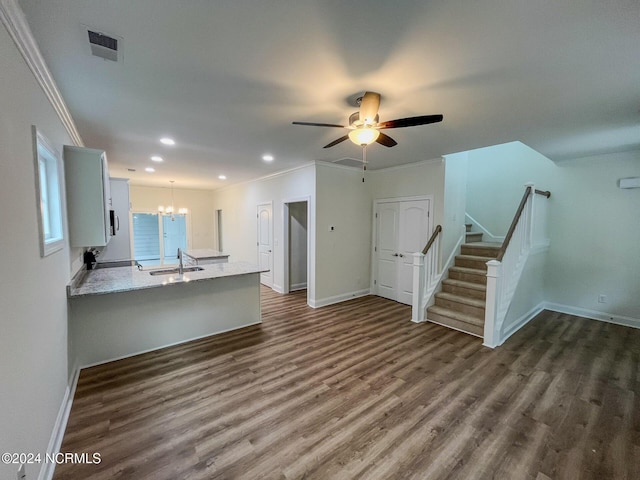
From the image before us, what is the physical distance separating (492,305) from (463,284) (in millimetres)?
840

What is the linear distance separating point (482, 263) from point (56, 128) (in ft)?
18.5

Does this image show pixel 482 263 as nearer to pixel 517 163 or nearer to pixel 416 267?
pixel 416 267

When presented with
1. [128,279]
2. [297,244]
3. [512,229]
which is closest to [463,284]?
[512,229]

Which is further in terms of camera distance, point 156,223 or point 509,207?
point 156,223

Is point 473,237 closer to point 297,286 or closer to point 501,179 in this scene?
point 501,179

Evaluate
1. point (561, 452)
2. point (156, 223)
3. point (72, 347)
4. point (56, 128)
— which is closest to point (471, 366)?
point (561, 452)

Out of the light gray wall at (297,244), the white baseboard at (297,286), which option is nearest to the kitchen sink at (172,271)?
the light gray wall at (297,244)

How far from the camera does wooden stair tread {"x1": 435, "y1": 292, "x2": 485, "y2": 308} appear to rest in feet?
12.7

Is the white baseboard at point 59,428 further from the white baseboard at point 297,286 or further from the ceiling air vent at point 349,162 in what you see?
the ceiling air vent at point 349,162

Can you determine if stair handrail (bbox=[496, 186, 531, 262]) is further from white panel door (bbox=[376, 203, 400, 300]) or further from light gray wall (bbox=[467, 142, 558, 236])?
white panel door (bbox=[376, 203, 400, 300])

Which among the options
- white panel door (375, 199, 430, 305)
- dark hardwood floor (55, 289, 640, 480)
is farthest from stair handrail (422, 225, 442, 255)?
dark hardwood floor (55, 289, 640, 480)

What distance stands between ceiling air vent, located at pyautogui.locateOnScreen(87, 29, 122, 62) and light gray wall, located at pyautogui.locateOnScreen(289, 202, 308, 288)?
4279mm

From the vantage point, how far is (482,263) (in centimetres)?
440

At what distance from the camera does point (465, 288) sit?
166 inches
